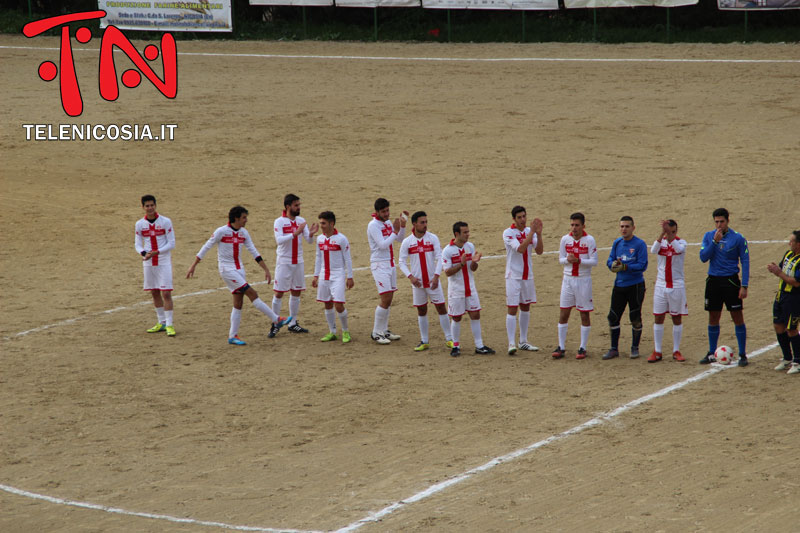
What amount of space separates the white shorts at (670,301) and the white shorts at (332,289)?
15.3 feet

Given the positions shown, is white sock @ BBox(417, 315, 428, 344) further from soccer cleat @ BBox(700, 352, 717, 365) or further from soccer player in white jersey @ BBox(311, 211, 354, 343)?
soccer cleat @ BBox(700, 352, 717, 365)

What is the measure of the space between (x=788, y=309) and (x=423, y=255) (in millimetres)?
5144

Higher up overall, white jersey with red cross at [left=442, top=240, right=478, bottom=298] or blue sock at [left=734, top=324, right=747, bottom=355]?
white jersey with red cross at [left=442, top=240, right=478, bottom=298]

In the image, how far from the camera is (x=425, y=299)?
15.0 m

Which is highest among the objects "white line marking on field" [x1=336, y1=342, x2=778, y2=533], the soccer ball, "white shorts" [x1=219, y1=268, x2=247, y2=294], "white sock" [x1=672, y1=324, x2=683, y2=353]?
"white shorts" [x1=219, y1=268, x2=247, y2=294]

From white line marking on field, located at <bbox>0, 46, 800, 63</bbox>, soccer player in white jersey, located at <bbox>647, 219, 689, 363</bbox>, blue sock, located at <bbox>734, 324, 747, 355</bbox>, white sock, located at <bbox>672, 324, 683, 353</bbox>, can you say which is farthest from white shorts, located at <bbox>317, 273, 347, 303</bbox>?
white line marking on field, located at <bbox>0, 46, 800, 63</bbox>

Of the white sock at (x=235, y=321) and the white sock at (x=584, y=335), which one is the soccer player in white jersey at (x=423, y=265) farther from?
the white sock at (x=235, y=321)

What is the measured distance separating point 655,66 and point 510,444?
23.9m

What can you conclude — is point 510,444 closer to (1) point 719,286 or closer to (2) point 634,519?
(2) point 634,519

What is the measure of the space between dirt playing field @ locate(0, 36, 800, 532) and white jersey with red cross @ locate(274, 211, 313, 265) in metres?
1.25

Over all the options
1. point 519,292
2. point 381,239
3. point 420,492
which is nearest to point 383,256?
point 381,239

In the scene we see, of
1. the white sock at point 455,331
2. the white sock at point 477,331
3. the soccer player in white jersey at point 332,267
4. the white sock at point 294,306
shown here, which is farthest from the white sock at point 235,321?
the white sock at point 477,331

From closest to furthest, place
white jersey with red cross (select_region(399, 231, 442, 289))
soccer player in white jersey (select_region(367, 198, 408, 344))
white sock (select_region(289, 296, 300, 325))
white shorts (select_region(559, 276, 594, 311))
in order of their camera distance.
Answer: white shorts (select_region(559, 276, 594, 311)) < white jersey with red cross (select_region(399, 231, 442, 289)) < soccer player in white jersey (select_region(367, 198, 408, 344)) < white sock (select_region(289, 296, 300, 325))

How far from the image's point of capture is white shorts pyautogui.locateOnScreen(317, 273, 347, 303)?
15.2m
